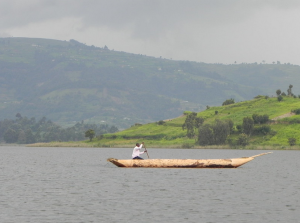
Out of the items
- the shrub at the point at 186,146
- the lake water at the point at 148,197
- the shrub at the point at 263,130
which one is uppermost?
the shrub at the point at 263,130

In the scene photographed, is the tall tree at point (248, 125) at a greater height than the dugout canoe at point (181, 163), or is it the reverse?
the tall tree at point (248, 125)

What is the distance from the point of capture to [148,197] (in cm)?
4759

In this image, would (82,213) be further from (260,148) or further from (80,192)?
(260,148)

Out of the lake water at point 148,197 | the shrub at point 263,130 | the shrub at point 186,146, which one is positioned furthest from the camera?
the shrub at point 263,130

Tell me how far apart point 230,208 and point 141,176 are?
26.0 metres

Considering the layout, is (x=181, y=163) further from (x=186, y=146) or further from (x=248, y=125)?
(x=248, y=125)

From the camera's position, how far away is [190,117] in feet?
620

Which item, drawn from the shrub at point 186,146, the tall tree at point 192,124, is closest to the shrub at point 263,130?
the tall tree at point 192,124

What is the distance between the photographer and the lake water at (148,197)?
124 ft

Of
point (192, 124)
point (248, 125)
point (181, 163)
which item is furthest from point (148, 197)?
point (192, 124)

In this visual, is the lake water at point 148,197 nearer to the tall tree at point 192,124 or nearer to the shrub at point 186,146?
the shrub at point 186,146

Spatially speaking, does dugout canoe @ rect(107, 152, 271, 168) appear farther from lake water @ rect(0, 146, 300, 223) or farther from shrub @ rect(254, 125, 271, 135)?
shrub @ rect(254, 125, 271, 135)

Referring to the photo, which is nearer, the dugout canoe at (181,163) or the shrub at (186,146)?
the dugout canoe at (181,163)

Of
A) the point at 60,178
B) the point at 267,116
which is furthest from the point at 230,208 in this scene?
the point at 267,116
